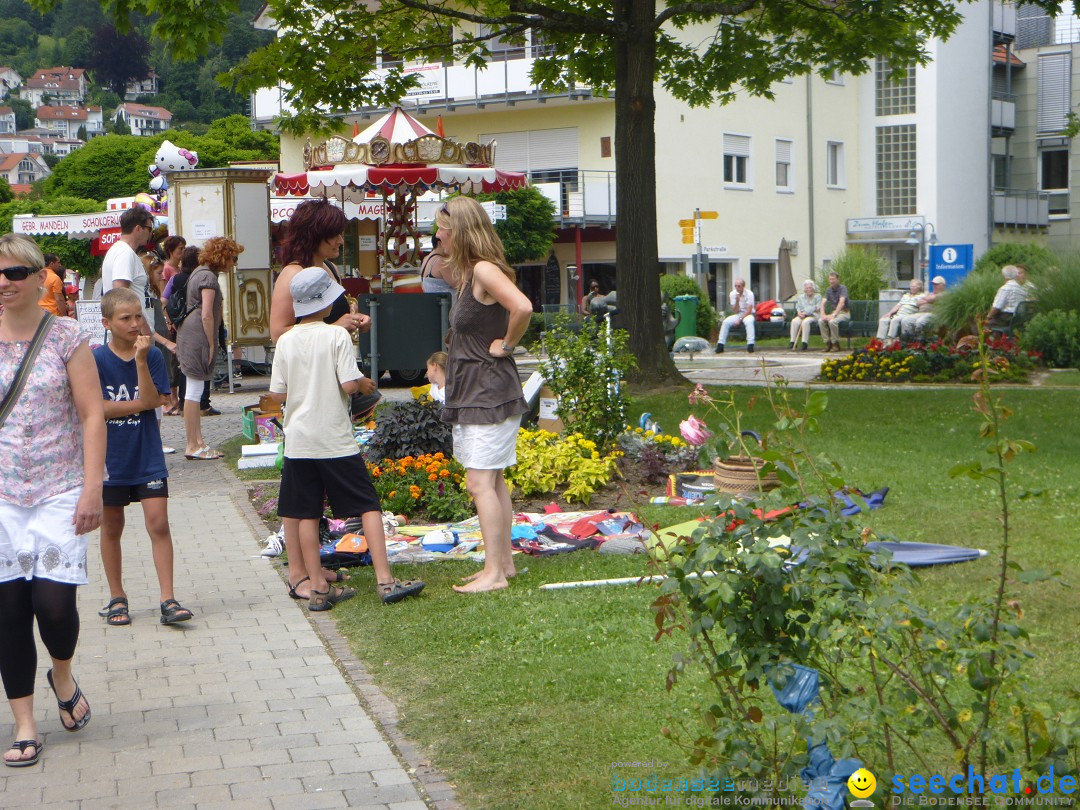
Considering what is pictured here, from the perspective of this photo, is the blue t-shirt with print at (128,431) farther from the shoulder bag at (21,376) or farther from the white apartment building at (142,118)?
the white apartment building at (142,118)

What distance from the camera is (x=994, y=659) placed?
3.09m

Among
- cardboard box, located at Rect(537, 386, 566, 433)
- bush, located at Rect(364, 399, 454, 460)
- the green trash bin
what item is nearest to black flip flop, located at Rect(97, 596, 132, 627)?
bush, located at Rect(364, 399, 454, 460)

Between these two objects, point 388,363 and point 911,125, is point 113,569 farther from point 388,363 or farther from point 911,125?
point 911,125

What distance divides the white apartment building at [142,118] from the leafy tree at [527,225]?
116406 mm

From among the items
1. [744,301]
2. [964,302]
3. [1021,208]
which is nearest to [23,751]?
[964,302]

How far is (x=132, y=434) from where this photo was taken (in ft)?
20.7

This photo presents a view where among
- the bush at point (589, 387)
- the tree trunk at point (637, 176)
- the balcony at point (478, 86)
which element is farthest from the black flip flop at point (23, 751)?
the balcony at point (478, 86)

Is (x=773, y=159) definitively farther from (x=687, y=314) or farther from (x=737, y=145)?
(x=687, y=314)

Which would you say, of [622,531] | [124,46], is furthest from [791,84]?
[124,46]

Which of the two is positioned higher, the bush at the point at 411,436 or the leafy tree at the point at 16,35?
the leafy tree at the point at 16,35

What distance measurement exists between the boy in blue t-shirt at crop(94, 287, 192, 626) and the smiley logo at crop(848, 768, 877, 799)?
13.3ft

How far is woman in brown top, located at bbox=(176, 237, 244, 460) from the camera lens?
1203 cm

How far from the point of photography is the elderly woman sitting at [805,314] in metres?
27.1

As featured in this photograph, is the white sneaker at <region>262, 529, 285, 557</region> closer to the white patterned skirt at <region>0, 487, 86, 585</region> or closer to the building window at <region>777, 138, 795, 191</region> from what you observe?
the white patterned skirt at <region>0, 487, 86, 585</region>
